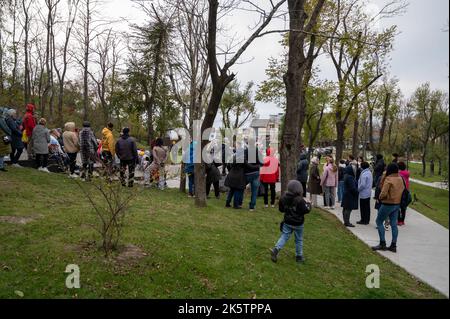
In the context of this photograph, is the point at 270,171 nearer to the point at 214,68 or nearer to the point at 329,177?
the point at 329,177

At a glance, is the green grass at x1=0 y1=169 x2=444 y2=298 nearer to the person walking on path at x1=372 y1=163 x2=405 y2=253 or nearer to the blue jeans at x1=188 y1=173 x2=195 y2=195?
the person walking on path at x1=372 y1=163 x2=405 y2=253

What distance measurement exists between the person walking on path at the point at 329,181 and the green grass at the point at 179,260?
3667mm

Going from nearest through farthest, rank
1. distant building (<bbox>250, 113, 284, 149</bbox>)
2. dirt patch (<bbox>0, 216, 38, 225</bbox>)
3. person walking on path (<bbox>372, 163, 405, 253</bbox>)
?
dirt patch (<bbox>0, 216, 38, 225</bbox>), person walking on path (<bbox>372, 163, 405, 253</bbox>), distant building (<bbox>250, 113, 284, 149</bbox>)

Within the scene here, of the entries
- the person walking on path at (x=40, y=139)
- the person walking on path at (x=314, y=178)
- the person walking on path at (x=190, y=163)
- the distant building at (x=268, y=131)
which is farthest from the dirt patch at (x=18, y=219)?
the person walking on path at (x=314, y=178)

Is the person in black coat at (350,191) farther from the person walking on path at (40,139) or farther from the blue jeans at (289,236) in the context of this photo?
the person walking on path at (40,139)

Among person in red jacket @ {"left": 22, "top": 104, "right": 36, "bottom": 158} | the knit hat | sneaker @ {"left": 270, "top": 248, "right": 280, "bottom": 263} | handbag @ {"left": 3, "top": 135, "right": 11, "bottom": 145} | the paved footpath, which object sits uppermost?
person in red jacket @ {"left": 22, "top": 104, "right": 36, "bottom": 158}

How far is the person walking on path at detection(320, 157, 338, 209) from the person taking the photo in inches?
492

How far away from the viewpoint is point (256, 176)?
11.0 metres

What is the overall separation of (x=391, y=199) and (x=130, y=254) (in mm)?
5395

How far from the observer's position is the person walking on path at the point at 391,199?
767 cm

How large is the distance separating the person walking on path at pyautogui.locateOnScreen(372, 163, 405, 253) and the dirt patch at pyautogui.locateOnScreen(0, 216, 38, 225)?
7.01 meters

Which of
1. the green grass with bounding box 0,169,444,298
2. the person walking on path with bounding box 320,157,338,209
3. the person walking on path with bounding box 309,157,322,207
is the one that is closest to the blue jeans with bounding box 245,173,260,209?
the green grass with bounding box 0,169,444,298

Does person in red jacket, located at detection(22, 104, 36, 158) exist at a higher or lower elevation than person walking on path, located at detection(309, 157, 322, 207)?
higher
